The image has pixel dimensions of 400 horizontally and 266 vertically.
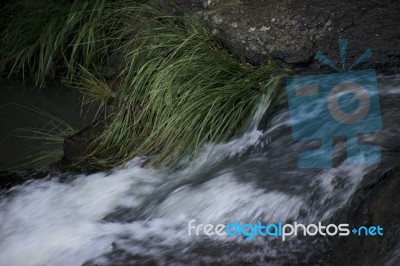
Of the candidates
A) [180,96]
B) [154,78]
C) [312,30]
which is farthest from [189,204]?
[312,30]

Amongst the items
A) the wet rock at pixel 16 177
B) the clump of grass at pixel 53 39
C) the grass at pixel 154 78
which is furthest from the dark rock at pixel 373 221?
the clump of grass at pixel 53 39

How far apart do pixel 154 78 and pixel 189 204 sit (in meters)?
0.96

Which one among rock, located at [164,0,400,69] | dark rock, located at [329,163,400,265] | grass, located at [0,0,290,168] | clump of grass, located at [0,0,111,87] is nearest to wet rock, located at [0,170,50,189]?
grass, located at [0,0,290,168]

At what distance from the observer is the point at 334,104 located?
3.14 m

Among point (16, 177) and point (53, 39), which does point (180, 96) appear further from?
point (53, 39)

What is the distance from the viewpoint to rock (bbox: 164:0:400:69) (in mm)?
3477

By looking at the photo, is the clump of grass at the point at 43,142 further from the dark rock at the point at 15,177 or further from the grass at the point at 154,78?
the grass at the point at 154,78

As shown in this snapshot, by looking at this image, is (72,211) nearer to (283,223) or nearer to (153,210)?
(153,210)

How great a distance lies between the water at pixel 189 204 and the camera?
101 inches

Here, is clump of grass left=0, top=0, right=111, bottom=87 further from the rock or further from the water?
the water

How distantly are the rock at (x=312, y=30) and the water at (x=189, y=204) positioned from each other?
0.25m

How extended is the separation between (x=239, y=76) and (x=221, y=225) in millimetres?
1047

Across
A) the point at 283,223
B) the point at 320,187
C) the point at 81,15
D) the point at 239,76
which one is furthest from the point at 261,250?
the point at 81,15

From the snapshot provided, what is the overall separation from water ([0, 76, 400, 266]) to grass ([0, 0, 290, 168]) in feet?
0.39
